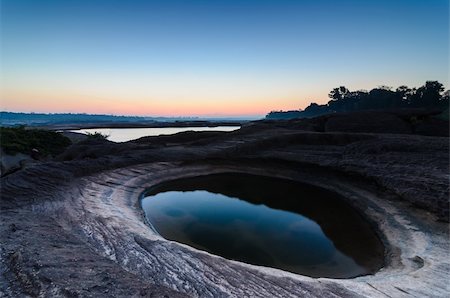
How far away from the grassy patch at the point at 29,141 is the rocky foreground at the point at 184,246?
1096 cm

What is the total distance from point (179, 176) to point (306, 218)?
10.4m

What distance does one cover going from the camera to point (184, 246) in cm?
934

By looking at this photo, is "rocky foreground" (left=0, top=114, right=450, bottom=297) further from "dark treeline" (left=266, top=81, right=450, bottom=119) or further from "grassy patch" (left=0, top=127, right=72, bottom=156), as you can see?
"dark treeline" (left=266, top=81, right=450, bottom=119)

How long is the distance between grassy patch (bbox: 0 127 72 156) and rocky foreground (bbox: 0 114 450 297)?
35.9 ft

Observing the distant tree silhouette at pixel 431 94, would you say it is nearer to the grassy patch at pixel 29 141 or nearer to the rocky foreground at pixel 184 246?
the rocky foreground at pixel 184 246

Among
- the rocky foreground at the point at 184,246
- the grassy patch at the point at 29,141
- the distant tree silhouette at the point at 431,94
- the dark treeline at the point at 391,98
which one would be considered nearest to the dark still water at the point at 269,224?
the rocky foreground at the point at 184,246

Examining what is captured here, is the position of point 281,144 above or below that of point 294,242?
above

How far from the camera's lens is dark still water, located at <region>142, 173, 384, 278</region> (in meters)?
11.7

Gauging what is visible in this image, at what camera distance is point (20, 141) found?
109 feet

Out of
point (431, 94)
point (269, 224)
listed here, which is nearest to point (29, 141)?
point (269, 224)

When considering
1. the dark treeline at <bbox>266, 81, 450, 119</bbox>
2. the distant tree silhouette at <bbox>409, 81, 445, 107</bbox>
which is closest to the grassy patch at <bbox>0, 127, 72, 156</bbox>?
the dark treeline at <bbox>266, 81, 450, 119</bbox>

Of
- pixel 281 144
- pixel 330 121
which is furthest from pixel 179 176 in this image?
pixel 330 121

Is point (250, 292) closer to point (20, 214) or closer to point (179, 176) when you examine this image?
point (20, 214)

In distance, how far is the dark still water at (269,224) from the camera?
11703mm
